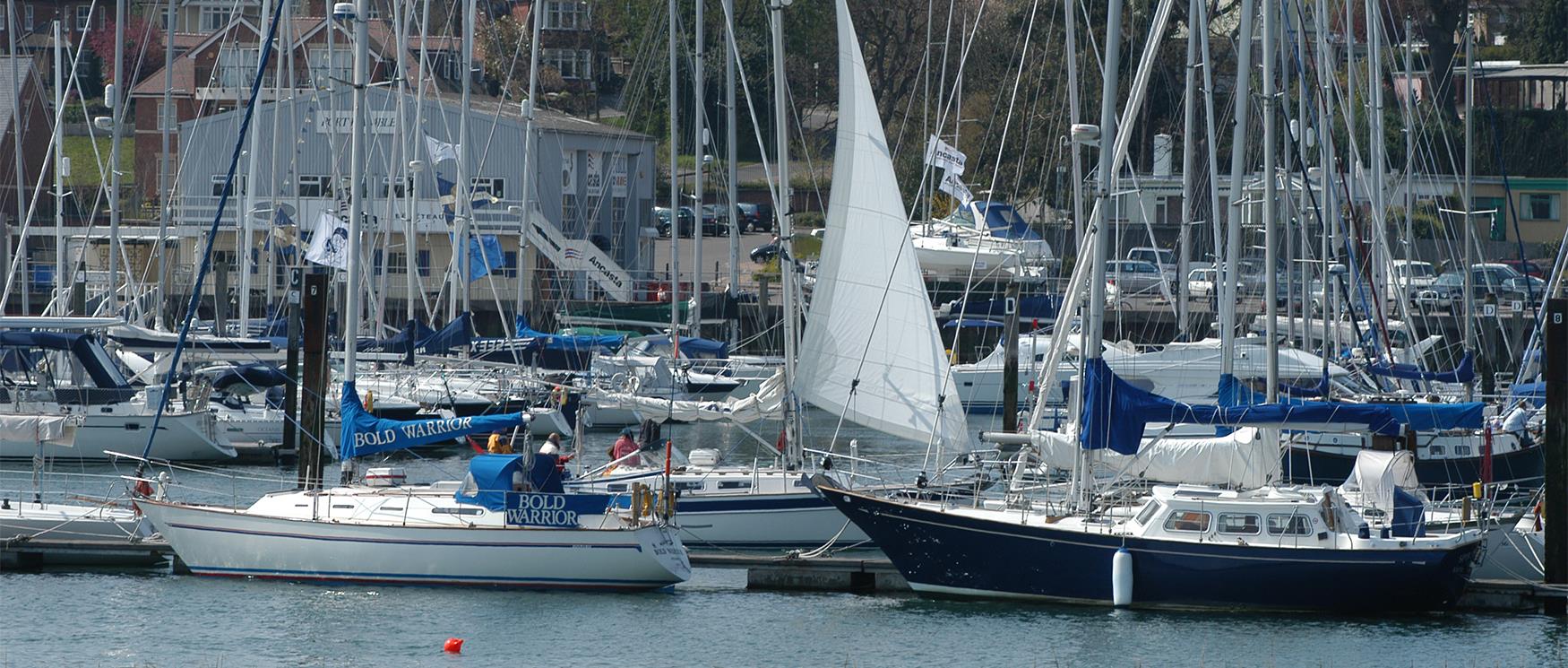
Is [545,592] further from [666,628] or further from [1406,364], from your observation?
[1406,364]

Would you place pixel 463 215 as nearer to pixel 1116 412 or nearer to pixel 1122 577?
pixel 1116 412

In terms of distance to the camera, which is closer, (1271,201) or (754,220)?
(1271,201)

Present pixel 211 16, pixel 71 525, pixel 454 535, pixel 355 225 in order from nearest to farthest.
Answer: pixel 454 535, pixel 355 225, pixel 71 525, pixel 211 16

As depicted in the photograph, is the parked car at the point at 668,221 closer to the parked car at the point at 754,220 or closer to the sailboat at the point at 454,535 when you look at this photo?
the parked car at the point at 754,220

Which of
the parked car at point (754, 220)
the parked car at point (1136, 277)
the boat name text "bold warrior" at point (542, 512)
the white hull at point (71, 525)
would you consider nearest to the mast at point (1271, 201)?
the boat name text "bold warrior" at point (542, 512)

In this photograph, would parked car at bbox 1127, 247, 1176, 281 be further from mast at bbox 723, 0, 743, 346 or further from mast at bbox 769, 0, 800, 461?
mast at bbox 769, 0, 800, 461

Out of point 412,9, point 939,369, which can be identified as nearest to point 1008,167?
point 412,9

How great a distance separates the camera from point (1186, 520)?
23.5 metres

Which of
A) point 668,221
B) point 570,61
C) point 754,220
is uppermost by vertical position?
point 570,61

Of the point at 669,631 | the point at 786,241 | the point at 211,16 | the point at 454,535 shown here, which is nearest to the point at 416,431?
the point at 454,535

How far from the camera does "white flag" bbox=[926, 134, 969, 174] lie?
4257 cm

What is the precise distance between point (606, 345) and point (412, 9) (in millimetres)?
9472

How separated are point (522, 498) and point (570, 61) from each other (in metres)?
63.2

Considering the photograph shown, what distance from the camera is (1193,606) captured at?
78.2ft
